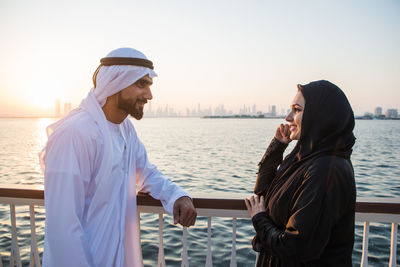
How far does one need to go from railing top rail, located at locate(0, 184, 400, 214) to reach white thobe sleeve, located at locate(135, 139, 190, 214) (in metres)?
0.05

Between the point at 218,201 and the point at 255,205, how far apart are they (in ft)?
0.85

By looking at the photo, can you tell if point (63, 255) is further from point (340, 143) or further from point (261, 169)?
point (340, 143)

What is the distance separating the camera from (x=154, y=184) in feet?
6.38

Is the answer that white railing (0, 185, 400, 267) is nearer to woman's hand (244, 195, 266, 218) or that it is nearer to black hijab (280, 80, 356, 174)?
woman's hand (244, 195, 266, 218)

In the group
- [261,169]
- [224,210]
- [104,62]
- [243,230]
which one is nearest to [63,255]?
[224,210]

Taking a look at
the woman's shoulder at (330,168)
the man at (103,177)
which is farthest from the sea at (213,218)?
the woman's shoulder at (330,168)

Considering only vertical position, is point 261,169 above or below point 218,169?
above

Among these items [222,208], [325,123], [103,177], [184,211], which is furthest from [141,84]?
[325,123]

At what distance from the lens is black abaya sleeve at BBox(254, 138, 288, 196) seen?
1849 mm

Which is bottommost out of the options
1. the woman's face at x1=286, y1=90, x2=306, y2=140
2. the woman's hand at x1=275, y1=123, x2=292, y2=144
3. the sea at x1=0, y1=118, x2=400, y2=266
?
the sea at x1=0, y1=118, x2=400, y2=266

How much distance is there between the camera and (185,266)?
1.99 m

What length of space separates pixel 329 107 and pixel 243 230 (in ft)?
17.7

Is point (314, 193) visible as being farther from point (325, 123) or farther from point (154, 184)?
point (154, 184)

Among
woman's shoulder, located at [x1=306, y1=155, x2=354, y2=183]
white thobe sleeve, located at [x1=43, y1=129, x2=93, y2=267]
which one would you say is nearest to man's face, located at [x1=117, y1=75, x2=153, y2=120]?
white thobe sleeve, located at [x1=43, y1=129, x2=93, y2=267]
